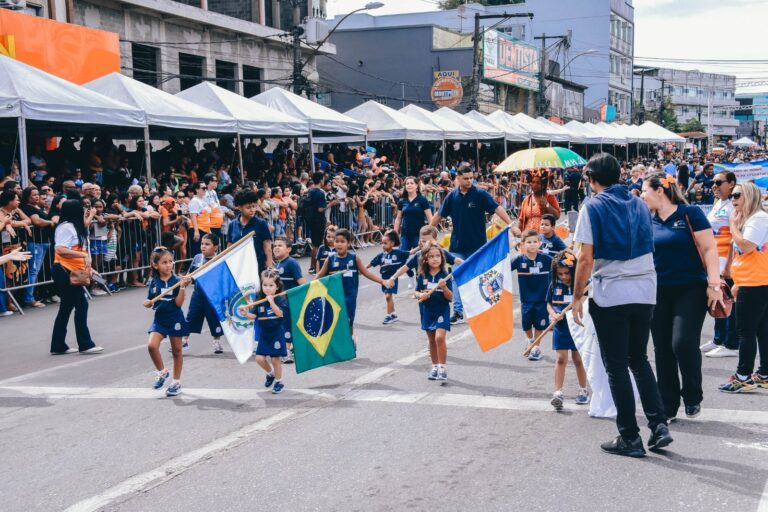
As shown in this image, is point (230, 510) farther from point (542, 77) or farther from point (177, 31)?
point (542, 77)

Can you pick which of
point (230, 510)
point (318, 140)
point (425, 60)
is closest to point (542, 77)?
point (425, 60)

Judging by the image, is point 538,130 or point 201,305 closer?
point 201,305

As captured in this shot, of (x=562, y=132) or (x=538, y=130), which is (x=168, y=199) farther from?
(x=562, y=132)

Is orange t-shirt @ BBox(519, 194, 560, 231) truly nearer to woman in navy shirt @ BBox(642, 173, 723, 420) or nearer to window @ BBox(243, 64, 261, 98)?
woman in navy shirt @ BBox(642, 173, 723, 420)

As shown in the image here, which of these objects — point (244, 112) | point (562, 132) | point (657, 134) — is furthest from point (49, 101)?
point (657, 134)

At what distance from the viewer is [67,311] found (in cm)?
959

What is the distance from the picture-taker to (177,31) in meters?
29.0

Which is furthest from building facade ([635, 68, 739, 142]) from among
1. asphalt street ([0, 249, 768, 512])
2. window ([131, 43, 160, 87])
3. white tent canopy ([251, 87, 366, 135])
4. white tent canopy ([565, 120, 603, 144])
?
asphalt street ([0, 249, 768, 512])

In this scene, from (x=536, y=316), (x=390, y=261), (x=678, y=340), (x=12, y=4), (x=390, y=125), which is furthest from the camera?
(x=390, y=125)

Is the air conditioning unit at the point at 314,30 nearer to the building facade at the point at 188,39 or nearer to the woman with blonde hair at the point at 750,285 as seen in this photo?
the building facade at the point at 188,39

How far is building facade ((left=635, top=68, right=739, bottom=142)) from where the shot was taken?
12544 cm

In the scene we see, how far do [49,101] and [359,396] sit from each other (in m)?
9.57

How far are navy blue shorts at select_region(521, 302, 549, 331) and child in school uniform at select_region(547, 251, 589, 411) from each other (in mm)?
1219

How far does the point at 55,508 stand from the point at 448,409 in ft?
10.2
